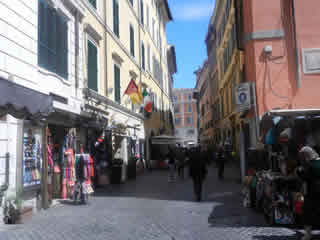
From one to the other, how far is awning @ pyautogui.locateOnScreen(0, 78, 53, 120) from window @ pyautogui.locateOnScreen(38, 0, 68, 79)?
88.0 inches

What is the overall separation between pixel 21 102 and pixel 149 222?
354 cm

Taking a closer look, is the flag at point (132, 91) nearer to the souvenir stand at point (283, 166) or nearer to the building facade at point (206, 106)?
the souvenir stand at point (283, 166)

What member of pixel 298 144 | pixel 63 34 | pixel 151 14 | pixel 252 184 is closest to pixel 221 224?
pixel 252 184

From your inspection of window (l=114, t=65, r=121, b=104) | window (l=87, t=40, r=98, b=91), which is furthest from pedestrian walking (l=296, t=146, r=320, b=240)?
window (l=114, t=65, r=121, b=104)

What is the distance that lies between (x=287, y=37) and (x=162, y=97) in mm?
21245

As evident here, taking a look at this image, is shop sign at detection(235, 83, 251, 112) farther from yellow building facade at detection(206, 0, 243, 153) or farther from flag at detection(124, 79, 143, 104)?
flag at detection(124, 79, 143, 104)

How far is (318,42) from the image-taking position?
1313 cm

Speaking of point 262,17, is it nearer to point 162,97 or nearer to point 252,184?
point 252,184

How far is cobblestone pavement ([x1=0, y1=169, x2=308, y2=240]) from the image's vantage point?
6449 millimetres

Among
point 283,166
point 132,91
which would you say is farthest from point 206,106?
point 283,166

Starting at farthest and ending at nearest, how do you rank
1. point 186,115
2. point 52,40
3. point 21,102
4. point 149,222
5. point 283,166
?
1. point 186,115
2. point 52,40
3. point 283,166
4. point 149,222
5. point 21,102

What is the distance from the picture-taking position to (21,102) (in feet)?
22.9

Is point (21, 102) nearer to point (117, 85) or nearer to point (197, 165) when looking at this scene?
point (197, 165)

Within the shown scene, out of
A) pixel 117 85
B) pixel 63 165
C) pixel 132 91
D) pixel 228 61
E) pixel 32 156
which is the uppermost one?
pixel 228 61
